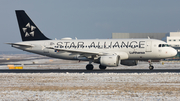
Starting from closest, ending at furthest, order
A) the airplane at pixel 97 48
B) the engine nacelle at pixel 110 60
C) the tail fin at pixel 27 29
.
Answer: the engine nacelle at pixel 110 60 → the airplane at pixel 97 48 → the tail fin at pixel 27 29

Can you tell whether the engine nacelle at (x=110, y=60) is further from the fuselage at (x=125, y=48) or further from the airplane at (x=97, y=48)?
the fuselage at (x=125, y=48)

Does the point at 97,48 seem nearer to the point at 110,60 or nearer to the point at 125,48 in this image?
the point at 125,48

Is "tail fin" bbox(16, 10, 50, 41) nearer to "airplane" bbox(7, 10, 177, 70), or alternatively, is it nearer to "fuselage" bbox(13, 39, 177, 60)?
"airplane" bbox(7, 10, 177, 70)

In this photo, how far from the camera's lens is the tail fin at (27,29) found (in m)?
40.2

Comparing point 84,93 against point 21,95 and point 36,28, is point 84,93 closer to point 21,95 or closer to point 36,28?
→ point 21,95

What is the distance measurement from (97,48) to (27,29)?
11504 mm

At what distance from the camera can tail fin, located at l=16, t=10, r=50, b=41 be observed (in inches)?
1582

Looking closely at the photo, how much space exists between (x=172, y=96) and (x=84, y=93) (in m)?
5.12

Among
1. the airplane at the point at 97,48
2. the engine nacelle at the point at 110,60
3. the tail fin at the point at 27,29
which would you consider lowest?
the engine nacelle at the point at 110,60

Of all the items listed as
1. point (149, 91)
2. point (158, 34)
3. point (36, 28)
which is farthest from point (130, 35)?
point (149, 91)

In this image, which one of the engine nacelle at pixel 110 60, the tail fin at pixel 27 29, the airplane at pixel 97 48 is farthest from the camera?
the tail fin at pixel 27 29

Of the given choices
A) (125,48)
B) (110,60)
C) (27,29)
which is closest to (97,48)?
(125,48)

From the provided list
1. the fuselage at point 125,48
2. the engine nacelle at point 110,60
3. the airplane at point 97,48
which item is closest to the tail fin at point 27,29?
the airplane at point 97,48

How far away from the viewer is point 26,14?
40.4 metres
